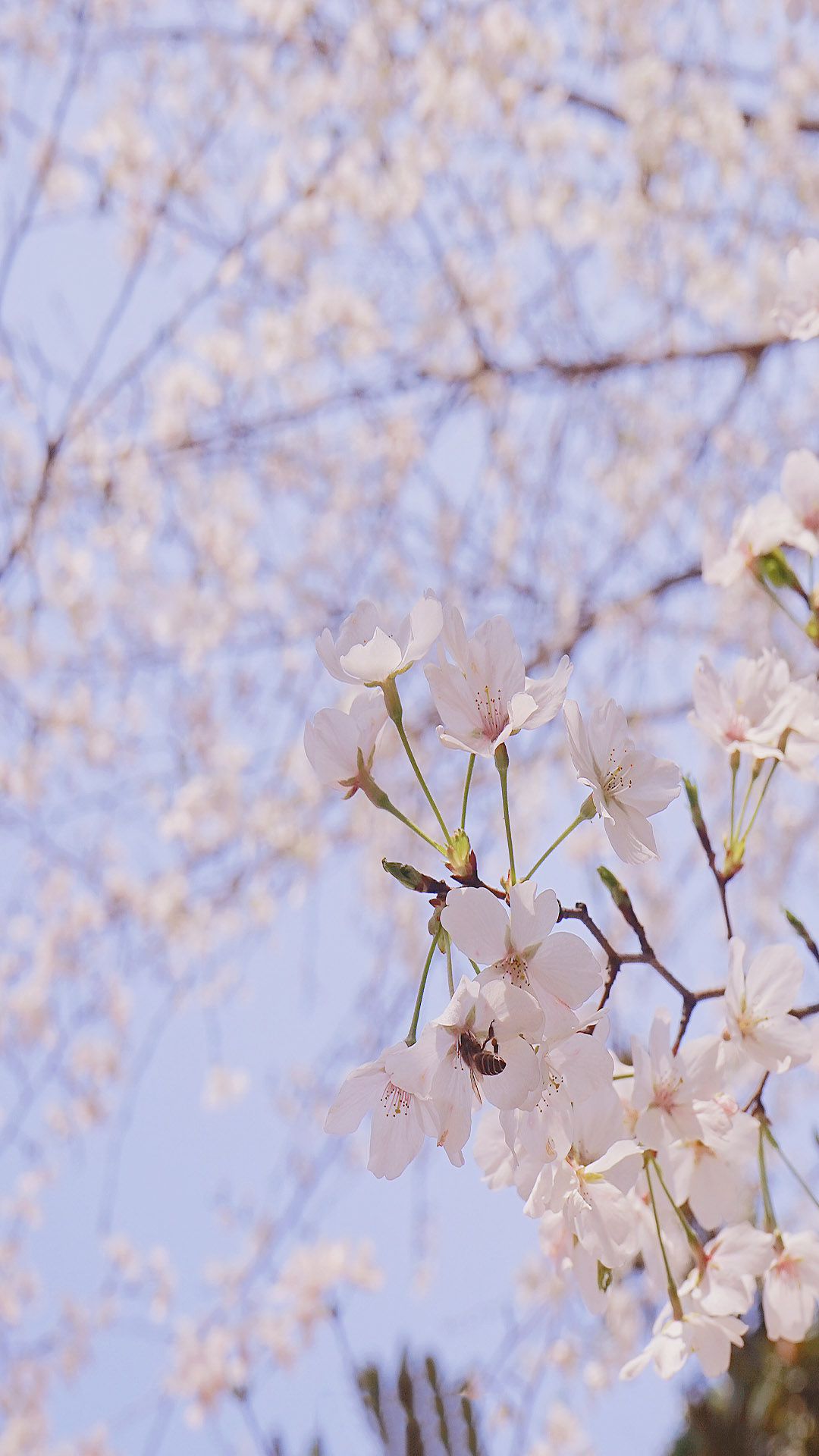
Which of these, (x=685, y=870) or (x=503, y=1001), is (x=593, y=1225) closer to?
(x=503, y=1001)

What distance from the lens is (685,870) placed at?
3.91 meters

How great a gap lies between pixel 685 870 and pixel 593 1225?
3396 mm

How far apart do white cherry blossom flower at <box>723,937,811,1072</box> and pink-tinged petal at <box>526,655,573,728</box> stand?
193mm

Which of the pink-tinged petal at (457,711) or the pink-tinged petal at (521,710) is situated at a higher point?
the pink-tinged petal at (457,711)

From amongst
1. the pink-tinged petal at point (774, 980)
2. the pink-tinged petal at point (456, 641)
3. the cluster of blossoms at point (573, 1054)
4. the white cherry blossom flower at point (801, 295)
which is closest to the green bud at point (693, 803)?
the cluster of blossoms at point (573, 1054)

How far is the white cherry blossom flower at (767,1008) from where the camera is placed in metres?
0.68

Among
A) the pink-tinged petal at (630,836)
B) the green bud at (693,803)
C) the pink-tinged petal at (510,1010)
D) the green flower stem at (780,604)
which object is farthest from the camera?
the green flower stem at (780,604)

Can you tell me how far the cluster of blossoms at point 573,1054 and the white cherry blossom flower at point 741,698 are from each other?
0.16 feet

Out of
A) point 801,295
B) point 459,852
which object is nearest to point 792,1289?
point 459,852

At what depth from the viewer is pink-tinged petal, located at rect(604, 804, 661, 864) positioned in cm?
66

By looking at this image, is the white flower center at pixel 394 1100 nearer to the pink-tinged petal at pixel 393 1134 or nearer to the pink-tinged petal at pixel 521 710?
the pink-tinged petal at pixel 393 1134

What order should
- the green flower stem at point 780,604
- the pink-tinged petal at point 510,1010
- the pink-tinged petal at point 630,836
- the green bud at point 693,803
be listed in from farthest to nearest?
the green flower stem at point 780,604 → the green bud at point 693,803 → the pink-tinged petal at point 630,836 → the pink-tinged petal at point 510,1010

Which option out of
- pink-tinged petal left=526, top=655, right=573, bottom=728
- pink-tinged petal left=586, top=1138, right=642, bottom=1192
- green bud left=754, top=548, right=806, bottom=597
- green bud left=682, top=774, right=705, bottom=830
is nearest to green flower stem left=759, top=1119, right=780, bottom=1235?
pink-tinged petal left=586, top=1138, right=642, bottom=1192

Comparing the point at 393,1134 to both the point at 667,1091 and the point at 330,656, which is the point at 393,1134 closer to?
the point at 667,1091
